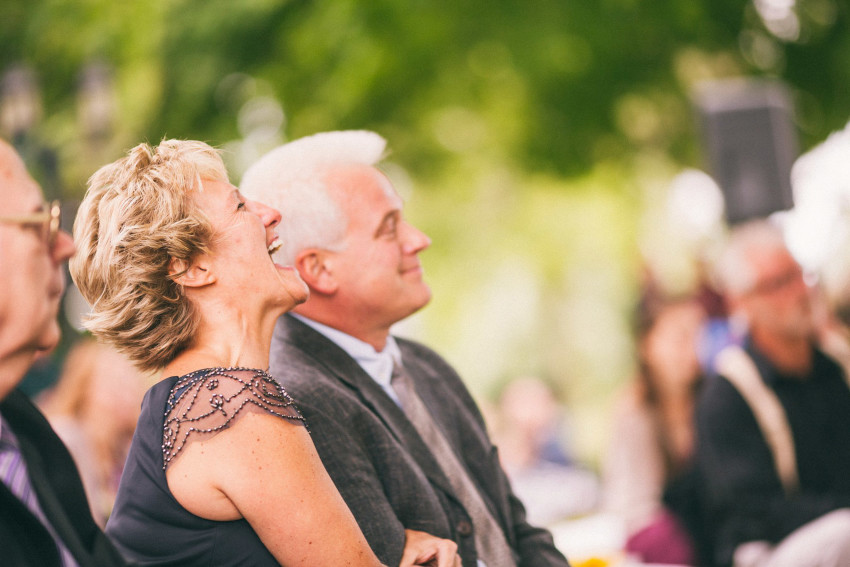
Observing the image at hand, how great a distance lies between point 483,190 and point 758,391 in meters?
7.44

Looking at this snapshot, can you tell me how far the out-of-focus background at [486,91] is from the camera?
305 inches

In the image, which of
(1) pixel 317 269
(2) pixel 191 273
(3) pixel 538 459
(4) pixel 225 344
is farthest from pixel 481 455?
(3) pixel 538 459

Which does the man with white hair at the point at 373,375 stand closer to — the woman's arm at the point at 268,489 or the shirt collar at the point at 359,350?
the shirt collar at the point at 359,350

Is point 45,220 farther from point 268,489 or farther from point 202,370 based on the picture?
point 268,489

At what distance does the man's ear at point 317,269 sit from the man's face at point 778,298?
2.63 m

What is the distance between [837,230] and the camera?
7668 mm

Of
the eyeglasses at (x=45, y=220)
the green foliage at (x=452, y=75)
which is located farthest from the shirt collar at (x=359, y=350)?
the green foliage at (x=452, y=75)

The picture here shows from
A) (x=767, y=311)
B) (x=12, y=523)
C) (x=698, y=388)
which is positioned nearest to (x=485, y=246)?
(x=698, y=388)

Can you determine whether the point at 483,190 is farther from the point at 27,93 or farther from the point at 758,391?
the point at 758,391

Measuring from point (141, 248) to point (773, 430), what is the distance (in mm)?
3186

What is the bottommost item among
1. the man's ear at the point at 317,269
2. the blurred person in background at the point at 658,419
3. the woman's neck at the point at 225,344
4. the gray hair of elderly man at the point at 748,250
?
the blurred person in background at the point at 658,419

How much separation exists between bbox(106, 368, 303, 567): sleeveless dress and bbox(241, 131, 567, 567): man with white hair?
0.38 m

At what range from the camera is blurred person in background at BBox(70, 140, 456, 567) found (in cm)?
177

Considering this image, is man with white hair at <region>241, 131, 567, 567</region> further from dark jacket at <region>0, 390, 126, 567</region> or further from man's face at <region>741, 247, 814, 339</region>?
man's face at <region>741, 247, 814, 339</region>
